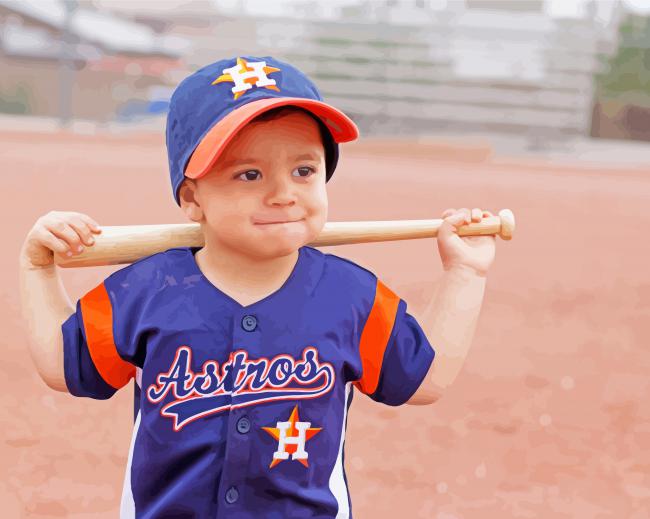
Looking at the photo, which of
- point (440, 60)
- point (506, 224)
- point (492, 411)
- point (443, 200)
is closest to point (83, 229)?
point (506, 224)

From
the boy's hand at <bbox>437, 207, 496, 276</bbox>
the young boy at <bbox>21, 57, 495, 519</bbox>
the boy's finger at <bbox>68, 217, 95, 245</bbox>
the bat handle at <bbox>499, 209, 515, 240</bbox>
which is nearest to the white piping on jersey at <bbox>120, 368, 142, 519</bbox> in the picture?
the young boy at <bbox>21, 57, 495, 519</bbox>

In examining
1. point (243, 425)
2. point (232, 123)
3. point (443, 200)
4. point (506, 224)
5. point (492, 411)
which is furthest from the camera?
point (443, 200)

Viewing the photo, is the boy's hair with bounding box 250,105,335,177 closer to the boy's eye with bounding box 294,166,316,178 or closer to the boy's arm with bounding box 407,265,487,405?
the boy's eye with bounding box 294,166,316,178

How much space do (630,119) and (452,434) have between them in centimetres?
2032

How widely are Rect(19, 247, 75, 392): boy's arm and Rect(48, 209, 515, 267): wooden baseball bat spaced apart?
5 cm

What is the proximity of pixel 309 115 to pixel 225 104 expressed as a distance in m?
0.14

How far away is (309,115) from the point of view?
1600mm

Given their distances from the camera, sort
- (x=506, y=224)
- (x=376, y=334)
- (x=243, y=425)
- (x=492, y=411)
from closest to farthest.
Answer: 1. (x=243, y=425)
2. (x=376, y=334)
3. (x=506, y=224)
4. (x=492, y=411)

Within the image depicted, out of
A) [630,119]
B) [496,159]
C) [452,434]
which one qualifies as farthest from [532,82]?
[452,434]

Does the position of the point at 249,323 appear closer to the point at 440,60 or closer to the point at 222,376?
the point at 222,376

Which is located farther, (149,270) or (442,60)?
(442,60)

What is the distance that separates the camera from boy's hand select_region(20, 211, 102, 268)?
5.43 feet

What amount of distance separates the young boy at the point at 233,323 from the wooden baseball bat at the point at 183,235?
4cm

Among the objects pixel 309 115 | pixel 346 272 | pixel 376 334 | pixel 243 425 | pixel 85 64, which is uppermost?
pixel 309 115
